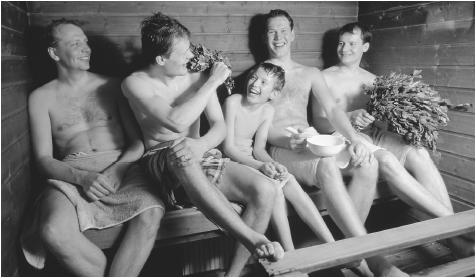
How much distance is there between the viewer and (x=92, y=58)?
3.00 meters

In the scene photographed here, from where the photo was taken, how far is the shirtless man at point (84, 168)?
1.94m

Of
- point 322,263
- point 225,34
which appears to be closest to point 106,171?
point 322,263

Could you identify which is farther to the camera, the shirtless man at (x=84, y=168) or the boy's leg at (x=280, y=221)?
the boy's leg at (x=280, y=221)

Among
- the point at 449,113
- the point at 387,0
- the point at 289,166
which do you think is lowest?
the point at 289,166

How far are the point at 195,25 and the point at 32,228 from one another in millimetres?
2005

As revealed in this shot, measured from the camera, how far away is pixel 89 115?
2607 mm

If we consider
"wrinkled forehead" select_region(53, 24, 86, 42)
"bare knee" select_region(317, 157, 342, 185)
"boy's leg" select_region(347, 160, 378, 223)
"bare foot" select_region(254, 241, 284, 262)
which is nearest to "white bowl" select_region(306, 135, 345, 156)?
"bare knee" select_region(317, 157, 342, 185)

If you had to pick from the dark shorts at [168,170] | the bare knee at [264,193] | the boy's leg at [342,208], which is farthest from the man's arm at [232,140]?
the boy's leg at [342,208]

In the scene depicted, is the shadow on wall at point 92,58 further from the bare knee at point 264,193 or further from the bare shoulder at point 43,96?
the bare knee at point 264,193

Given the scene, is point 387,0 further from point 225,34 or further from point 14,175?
point 14,175

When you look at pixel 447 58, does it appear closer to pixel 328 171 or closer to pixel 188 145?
pixel 328 171

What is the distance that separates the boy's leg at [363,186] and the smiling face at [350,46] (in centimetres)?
107

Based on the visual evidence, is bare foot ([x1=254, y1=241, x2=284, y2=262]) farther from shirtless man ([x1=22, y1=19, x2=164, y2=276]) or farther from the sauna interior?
shirtless man ([x1=22, y1=19, x2=164, y2=276])

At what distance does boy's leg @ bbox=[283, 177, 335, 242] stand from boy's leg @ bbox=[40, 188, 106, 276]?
43.9 inches
